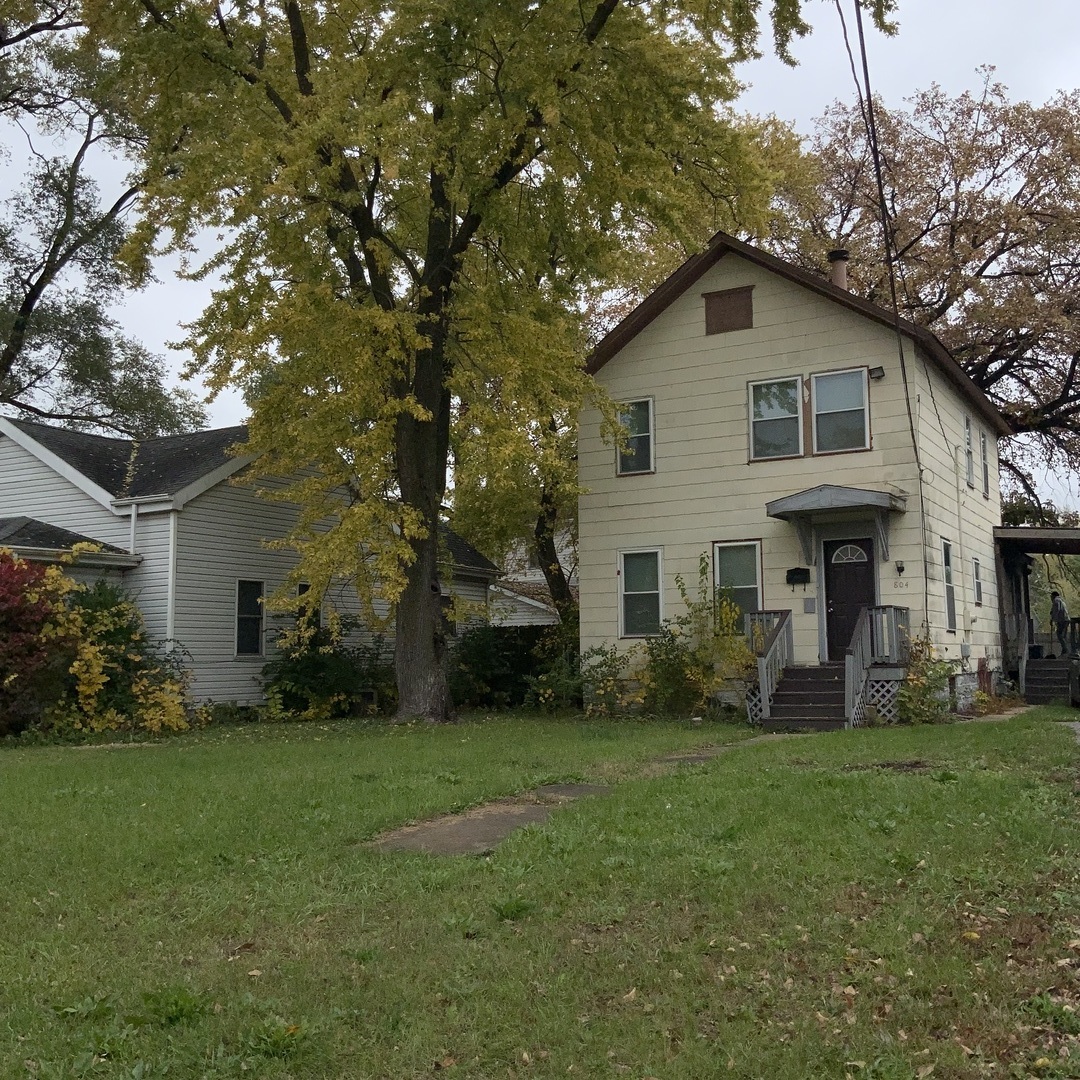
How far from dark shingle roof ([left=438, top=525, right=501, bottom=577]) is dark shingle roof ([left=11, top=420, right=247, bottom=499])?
6195mm

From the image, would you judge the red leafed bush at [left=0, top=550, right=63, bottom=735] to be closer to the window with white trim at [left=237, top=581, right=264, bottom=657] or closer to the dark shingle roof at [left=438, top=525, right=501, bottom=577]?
the window with white trim at [left=237, top=581, right=264, bottom=657]

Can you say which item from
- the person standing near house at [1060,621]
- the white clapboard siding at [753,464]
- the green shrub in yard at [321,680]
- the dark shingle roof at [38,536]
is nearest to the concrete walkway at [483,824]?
the white clapboard siding at [753,464]

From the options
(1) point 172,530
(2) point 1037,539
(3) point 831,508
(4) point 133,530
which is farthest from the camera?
(2) point 1037,539

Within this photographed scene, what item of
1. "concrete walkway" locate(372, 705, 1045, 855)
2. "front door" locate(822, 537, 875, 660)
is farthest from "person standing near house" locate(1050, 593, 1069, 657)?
"concrete walkway" locate(372, 705, 1045, 855)

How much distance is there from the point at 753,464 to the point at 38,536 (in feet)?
41.9

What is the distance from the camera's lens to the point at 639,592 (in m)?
19.8

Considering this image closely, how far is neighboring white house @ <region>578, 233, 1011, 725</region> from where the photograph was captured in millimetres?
17750

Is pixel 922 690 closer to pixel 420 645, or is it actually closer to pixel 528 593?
pixel 420 645

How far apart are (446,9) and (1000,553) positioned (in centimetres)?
1701

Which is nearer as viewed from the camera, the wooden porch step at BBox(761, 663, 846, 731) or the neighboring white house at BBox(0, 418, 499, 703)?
the wooden porch step at BBox(761, 663, 846, 731)

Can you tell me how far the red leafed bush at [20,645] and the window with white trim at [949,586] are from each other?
15019mm

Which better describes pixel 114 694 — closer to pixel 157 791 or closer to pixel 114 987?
pixel 157 791

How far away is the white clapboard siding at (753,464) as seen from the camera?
17.9 meters

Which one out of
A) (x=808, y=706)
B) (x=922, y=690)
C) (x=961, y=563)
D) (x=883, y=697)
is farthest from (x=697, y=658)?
(x=961, y=563)
